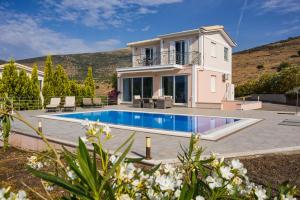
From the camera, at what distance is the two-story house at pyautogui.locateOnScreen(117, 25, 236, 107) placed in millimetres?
22344

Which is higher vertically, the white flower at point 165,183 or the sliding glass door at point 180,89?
the sliding glass door at point 180,89


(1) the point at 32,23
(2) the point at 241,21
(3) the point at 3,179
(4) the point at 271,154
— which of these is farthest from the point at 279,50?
(3) the point at 3,179

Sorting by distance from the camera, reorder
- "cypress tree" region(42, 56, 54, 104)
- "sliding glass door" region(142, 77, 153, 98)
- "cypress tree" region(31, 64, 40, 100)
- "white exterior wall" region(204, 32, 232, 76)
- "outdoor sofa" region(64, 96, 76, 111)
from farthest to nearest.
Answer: "sliding glass door" region(142, 77, 153, 98) < "white exterior wall" region(204, 32, 232, 76) < "cypress tree" region(42, 56, 54, 104) < "cypress tree" region(31, 64, 40, 100) < "outdoor sofa" region(64, 96, 76, 111)

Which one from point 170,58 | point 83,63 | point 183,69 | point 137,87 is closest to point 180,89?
point 183,69

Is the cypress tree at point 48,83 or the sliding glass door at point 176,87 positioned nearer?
the cypress tree at point 48,83

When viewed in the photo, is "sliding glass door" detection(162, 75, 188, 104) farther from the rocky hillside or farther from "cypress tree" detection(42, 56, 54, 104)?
the rocky hillside

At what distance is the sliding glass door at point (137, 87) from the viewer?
25069 mm

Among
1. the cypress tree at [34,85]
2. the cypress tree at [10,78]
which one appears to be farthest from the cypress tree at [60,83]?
the cypress tree at [10,78]

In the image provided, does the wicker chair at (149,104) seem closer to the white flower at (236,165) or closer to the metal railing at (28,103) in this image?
the metal railing at (28,103)

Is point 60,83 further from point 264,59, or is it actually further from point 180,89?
point 264,59

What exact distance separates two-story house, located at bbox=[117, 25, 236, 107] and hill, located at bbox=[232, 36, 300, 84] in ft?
81.7

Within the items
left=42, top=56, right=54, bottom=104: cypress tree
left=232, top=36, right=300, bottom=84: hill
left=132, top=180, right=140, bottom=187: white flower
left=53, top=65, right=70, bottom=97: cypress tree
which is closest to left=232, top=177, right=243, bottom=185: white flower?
left=132, top=180, right=140, bottom=187: white flower

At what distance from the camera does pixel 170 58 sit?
24.2 metres

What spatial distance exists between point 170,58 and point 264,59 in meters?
48.5
